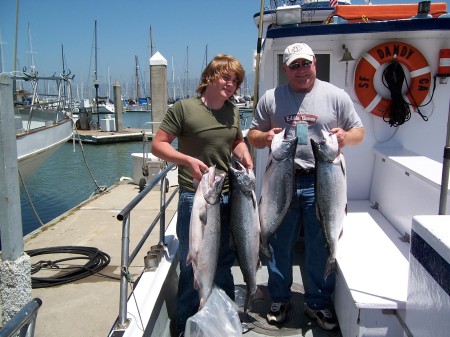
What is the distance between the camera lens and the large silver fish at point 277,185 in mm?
2650

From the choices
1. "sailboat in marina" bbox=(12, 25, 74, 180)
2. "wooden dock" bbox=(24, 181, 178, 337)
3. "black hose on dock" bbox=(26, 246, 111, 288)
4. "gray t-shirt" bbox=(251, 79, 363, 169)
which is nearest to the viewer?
"gray t-shirt" bbox=(251, 79, 363, 169)

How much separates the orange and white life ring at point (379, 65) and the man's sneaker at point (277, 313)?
229 cm

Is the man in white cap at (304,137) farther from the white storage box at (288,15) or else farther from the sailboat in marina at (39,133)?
the sailboat in marina at (39,133)

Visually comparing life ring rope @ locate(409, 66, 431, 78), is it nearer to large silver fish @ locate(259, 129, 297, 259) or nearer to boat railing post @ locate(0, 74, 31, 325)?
large silver fish @ locate(259, 129, 297, 259)

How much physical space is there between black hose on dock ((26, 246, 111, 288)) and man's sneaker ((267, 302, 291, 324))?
3.59 meters

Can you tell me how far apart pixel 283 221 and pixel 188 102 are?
114 cm

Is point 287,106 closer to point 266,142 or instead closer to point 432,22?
point 266,142

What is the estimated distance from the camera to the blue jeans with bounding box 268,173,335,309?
9.76 ft

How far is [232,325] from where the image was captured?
2.78 meters

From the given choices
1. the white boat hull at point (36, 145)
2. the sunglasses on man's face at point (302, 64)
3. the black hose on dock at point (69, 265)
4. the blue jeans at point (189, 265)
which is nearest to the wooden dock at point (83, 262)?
the black hose on dock at point (69, 265)

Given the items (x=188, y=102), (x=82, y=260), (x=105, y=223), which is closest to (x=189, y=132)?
(x=188, y=102)

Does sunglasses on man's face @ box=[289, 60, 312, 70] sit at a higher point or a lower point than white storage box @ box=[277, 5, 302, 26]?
lower

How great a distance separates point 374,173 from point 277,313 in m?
2.07

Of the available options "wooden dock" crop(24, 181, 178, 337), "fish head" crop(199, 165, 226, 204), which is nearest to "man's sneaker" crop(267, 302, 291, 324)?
"fish head" crop(199, 165, 226, 204)
